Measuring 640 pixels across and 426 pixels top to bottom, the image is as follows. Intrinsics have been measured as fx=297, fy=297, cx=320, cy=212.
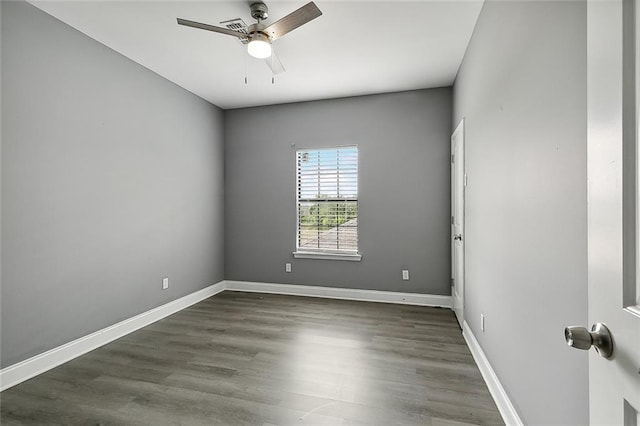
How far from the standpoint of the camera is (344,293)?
408 cm

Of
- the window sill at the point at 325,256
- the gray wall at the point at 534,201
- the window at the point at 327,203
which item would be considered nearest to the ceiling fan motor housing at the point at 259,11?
the gray wall at the point at 534,201

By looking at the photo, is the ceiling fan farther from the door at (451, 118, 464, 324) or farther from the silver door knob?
the silver door knob

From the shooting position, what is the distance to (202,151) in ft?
13.5

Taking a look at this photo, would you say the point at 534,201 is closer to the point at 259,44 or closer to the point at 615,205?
the point at 615,205

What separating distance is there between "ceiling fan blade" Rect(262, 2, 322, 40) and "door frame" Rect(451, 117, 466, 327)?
5.94 feet

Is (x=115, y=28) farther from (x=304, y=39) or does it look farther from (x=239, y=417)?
(x=239, y=417)

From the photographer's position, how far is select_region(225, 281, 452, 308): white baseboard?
3.78 meters

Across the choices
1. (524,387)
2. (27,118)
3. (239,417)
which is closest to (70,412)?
(239,417)

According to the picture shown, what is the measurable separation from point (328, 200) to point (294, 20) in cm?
247

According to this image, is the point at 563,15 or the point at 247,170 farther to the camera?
the point at 247,170

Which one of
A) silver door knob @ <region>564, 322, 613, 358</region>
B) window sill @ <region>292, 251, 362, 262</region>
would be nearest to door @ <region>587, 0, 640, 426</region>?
silver door knob @ <region>564, 322, 613, 358</region>

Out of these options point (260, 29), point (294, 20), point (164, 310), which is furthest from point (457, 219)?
point (164, 310)

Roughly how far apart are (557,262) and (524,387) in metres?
0.75

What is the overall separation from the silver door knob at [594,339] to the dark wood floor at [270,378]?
1424 millimetres
